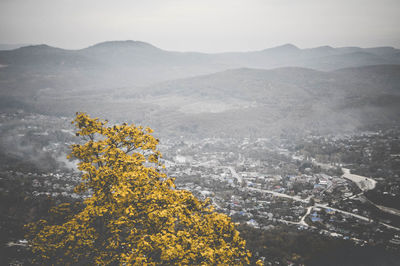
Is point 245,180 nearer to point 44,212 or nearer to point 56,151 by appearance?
point 44,212

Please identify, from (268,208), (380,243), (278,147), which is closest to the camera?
(380,243)

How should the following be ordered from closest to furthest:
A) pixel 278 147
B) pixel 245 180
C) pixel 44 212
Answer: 1. pixel 44 212
2. pixel 245 180
3. pixel 278 147

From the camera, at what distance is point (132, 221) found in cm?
788

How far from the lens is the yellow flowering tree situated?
7.26 metres

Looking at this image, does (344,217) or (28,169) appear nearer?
Result: (344,217)

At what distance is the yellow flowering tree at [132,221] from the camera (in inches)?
286

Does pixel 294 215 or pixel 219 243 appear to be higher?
pixel 219 243

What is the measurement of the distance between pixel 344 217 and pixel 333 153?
5131cm

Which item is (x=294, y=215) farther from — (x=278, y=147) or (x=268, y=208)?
(x=278, y=147)

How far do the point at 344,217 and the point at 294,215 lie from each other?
303 inches

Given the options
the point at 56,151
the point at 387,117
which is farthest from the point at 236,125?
the point at 56,151

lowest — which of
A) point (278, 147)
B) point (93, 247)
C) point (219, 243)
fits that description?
point (278, 147)

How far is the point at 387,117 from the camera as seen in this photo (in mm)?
142875

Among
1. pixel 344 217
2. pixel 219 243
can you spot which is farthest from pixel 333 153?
pixel 219 243
